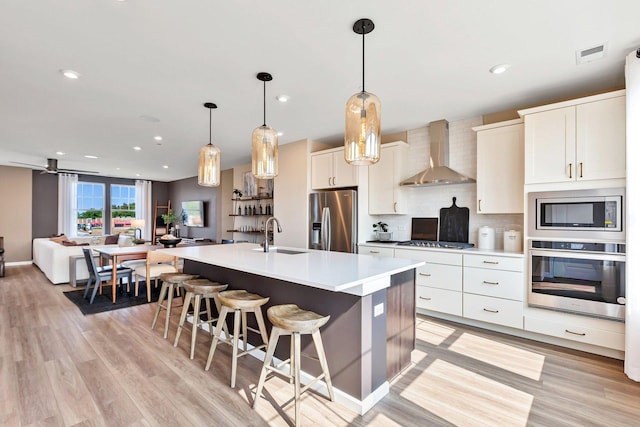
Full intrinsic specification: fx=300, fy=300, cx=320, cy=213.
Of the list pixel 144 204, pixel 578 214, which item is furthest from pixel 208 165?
pixel 144 204

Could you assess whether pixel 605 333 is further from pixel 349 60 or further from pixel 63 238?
pixel 63 238

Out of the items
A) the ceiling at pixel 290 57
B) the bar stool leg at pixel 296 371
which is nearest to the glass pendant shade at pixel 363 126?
the ceiling at pixel 290 57

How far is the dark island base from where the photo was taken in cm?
196

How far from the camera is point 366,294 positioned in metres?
1.93

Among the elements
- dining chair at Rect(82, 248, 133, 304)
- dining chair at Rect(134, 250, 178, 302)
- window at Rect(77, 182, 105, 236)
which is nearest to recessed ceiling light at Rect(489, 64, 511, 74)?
dining chair at Rect(134, 250, 178, 302)

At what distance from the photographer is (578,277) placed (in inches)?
111

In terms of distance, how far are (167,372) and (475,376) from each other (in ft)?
8.11

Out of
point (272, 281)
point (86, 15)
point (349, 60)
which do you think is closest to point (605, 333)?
point (272, 281)

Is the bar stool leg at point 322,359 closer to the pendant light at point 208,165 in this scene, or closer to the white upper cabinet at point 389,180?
the pendant light at point 208,165

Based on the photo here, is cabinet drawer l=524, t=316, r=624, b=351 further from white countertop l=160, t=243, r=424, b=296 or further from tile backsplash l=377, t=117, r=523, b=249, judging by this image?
white countertop l=160, t=243, r=424, b=296

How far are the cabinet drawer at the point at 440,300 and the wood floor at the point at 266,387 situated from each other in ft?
1.02

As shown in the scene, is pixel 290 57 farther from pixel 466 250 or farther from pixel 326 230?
pixel 466 250

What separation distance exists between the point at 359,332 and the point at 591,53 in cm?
283

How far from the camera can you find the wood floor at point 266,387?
189 cm
